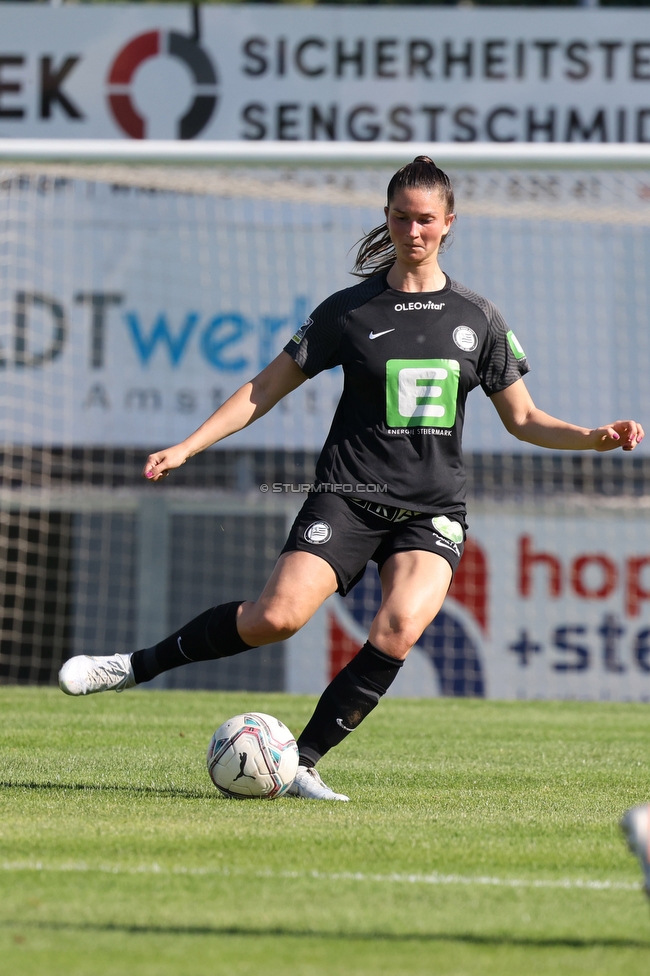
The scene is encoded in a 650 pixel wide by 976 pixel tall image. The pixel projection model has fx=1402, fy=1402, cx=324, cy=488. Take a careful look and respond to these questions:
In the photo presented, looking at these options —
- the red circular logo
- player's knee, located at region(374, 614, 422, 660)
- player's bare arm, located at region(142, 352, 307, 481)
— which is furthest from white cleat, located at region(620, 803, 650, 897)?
the red circular logo

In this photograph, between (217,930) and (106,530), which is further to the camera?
(106,530)

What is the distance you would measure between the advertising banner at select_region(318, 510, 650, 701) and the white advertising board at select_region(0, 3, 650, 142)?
485 cm

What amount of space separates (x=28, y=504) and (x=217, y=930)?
11.2m

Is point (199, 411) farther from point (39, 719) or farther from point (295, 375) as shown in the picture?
point (295, 375)

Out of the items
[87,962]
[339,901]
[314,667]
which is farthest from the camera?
[314,667]

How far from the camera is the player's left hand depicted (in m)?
4.48

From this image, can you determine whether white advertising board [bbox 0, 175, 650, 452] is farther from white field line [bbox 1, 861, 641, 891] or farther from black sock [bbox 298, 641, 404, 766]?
white field line [bbox 1, 861, 641, 891]

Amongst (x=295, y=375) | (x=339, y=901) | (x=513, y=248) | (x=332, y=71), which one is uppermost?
(x=332, y=71)

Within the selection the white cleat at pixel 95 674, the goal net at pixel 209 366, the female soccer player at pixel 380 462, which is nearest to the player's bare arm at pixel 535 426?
the female soccer player at pixel 380 462

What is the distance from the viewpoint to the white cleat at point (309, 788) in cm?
457

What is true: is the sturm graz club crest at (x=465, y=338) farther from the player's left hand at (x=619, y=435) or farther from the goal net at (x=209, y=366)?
the goal net at (x=209, y=366)

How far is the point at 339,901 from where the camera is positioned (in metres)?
3.04

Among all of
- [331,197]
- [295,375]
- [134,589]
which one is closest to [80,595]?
[134,589]

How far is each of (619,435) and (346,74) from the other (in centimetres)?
1110
